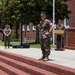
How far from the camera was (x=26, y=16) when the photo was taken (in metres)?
34.8

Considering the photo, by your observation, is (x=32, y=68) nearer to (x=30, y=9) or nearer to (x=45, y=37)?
(x=45, y=37)

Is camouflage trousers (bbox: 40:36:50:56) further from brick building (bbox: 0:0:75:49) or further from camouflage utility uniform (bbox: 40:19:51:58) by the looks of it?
brick building (bbox: 0:0:75:49)

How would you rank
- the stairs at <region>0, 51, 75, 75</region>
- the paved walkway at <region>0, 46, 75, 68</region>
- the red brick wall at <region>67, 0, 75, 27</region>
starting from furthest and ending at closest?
the red brick wall at <region>67, 0, 75, 27</region> < the paved walkway at <region>0, 46, 75, 68</region> < the stairs at <region>0, 51, 75, 75</region>

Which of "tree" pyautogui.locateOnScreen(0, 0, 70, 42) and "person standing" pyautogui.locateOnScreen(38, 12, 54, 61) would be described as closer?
"person standing" pyautogui.locateOnScreen(38, 12, 54, 61)

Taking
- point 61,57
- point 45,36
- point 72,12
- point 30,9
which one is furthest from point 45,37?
point 72,12

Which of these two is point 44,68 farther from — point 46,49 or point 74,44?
point 74,44

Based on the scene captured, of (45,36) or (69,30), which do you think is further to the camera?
(69,30)

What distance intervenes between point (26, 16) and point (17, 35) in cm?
2526

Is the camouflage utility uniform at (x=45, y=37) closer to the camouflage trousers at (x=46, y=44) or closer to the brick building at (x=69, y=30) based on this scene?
the camouflage trousers at (x=46, y=44)

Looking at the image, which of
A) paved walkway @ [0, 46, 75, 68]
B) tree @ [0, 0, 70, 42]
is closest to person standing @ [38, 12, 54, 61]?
paved walkway @ [0, 46, 75, 68]

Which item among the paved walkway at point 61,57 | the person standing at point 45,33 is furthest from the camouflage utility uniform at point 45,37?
the paved walkway at point 61,57

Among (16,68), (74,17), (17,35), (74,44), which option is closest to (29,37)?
(17,35)

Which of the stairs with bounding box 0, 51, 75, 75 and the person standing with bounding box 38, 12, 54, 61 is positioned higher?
the person standing with bounding box 38, 12, 54, 61

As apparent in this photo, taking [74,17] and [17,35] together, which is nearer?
[74,17]
